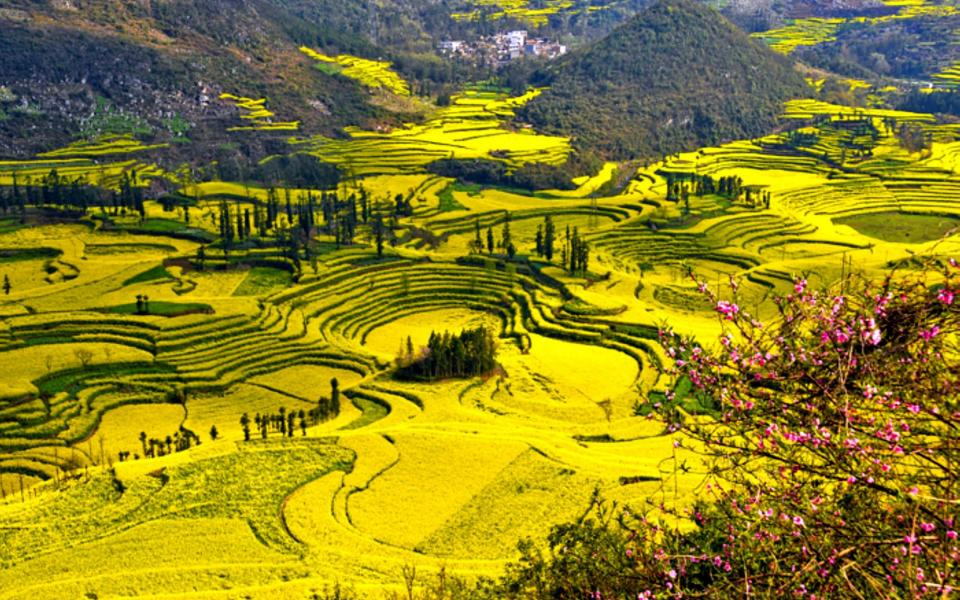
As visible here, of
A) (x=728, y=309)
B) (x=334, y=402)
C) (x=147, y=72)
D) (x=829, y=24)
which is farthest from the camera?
(x=829, y=24)

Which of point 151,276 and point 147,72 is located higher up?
point 147,72

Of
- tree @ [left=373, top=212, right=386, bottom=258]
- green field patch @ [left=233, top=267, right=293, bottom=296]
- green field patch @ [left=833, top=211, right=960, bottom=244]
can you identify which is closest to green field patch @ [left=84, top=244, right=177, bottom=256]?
green field patch @ [left=233, top=267, right=293, bottom=296]

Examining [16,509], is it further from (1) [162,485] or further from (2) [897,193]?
(2) [897,193]

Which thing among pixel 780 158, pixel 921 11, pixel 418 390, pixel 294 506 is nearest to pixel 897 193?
pixel 780 158

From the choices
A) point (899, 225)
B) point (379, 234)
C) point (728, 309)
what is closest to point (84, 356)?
point (379, 234)

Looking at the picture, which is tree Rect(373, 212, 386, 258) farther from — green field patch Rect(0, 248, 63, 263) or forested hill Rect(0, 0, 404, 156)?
forested hill Rect(0, 0, 404, 156)

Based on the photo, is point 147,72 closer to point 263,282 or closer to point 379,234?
point 379,234

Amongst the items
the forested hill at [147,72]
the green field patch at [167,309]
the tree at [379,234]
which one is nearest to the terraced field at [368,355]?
the green field patch at [167,309]
